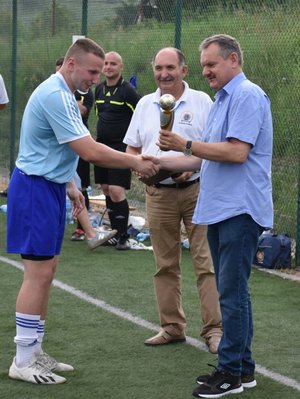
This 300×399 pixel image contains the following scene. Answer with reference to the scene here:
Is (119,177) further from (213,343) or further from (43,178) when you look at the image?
Answer: (43,178)

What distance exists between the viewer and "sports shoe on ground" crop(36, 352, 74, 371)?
586 cm

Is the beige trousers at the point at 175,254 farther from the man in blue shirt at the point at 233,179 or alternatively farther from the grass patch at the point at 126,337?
the man in blue shirt at the point at 233,179

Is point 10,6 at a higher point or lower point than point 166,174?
higher

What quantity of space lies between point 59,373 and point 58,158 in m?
1.39

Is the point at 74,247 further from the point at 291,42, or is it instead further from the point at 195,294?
the point at 291,42

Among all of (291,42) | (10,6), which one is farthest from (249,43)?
(10,6)

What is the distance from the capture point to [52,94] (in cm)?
552

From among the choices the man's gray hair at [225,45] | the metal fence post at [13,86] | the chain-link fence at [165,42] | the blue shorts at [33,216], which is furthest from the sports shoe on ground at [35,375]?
the metal fence post at [13,86]

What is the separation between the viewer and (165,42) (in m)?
12.1

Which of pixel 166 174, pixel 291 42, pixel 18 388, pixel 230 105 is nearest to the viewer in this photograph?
pixel 230 105

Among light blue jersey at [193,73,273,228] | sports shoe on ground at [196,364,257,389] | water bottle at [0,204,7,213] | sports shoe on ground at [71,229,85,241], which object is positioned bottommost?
water bottle at [0,204,7,213]

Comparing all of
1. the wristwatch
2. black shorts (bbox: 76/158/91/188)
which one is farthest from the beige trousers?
black shorts (bbox: 76/158/91/188)

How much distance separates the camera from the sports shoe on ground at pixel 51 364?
5863 millimetres

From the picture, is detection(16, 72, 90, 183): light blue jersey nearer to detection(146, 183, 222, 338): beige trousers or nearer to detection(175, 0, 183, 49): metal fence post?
detection(146, 183, 222, 338): beige trousers
